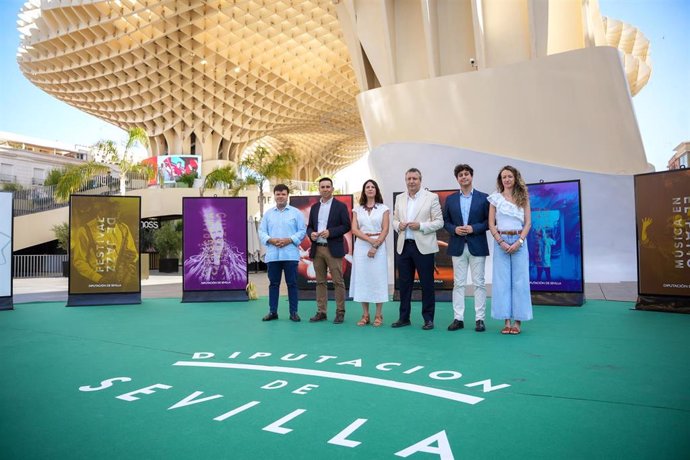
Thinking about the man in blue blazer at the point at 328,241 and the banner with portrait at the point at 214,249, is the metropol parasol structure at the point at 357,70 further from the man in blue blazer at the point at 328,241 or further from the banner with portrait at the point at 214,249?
the man in blue blazer at the point at 328,241

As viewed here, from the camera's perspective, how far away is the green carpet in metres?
2.61

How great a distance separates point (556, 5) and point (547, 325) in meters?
11.5

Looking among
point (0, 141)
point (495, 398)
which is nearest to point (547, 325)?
point (495, 398)

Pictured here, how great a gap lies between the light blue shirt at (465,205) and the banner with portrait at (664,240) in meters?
3.33

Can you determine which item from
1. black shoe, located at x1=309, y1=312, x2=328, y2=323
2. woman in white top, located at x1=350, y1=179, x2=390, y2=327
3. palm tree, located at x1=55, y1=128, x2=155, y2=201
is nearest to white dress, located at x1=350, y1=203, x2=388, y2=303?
woman in white top, located at x1=350, y1=179, x2=390, y2=327

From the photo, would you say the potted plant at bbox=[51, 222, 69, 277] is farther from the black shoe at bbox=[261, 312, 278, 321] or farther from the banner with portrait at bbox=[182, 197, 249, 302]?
the black shoe at bbox=[261, 312, 278, 321]

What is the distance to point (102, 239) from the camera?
977cm

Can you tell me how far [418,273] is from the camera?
639 cm

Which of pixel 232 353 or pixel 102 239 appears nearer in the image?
pixel 232 353

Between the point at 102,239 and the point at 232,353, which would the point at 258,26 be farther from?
the point at 232,353

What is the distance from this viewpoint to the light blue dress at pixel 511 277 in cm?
577

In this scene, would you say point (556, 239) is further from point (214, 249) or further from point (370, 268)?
point (214, 249)

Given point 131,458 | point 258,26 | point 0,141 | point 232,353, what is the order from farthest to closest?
1. point 0,141
2. point 258,26
3. point 232,353
4. point 131,458

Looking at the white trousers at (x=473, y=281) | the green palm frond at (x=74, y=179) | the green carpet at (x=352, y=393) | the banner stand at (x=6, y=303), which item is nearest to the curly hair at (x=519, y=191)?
the white trousers at (x=473, y=281)
